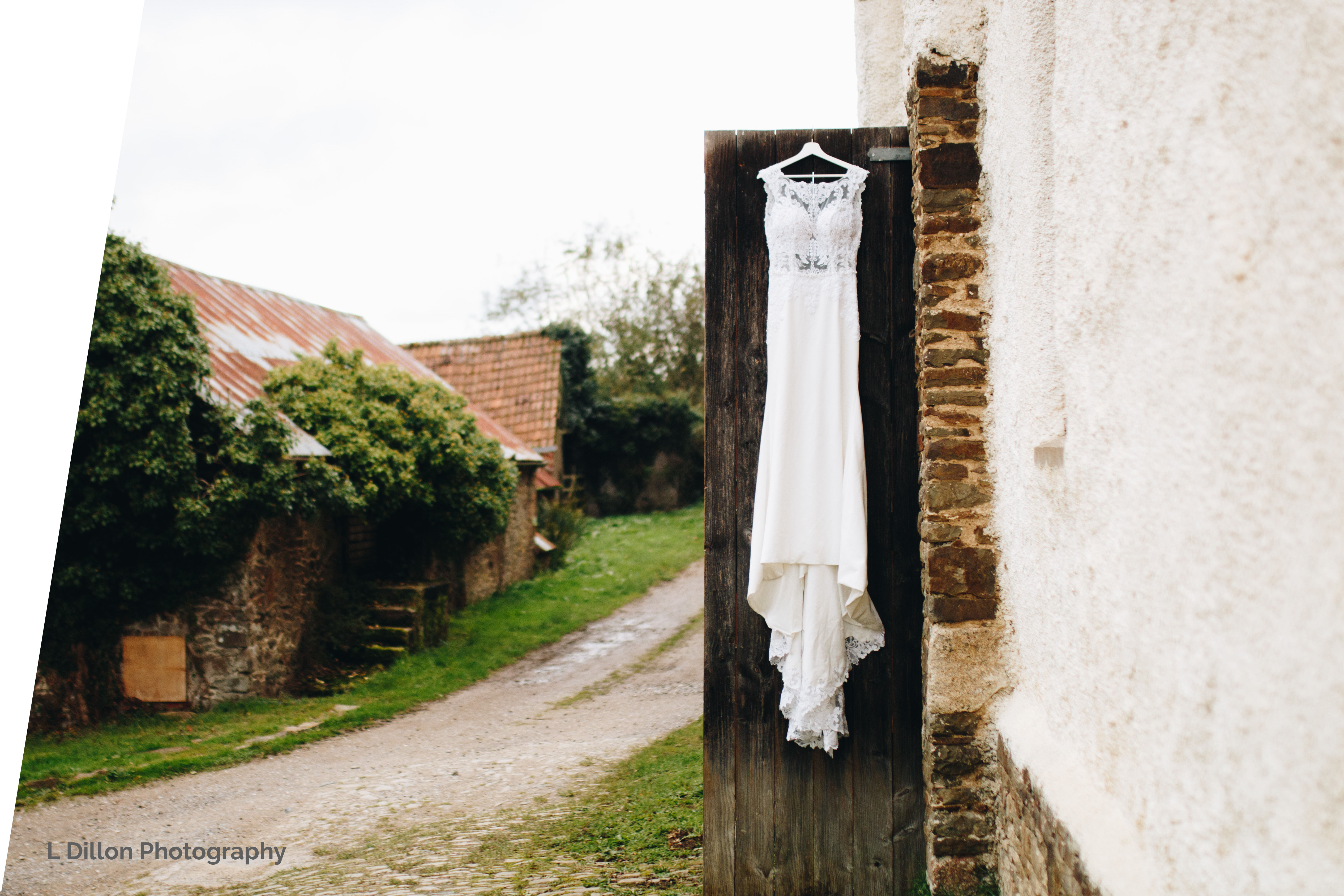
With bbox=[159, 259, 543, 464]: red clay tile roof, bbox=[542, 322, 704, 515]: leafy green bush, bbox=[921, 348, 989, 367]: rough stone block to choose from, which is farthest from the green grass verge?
bbox=[542, 322, 704, 515]: leafy green bush

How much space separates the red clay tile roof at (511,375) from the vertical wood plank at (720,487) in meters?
14.5

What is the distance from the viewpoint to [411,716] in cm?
814

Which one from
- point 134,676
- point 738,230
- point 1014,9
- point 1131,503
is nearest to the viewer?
point 1131,503

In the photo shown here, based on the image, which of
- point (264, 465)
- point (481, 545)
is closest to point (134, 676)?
point (264, 465)

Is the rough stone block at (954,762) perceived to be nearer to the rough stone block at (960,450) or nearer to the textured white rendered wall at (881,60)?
the rough stone block at (960,450)

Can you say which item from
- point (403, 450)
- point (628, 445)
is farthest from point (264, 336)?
point (628, 445)

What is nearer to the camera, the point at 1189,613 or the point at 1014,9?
the point at 1189,613

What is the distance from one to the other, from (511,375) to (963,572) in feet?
56.5

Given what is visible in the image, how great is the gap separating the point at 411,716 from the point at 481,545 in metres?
4.33

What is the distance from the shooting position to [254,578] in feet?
27.1

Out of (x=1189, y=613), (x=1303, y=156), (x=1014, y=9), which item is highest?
(x=1014, y=9)

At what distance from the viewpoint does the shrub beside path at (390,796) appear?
14.6 feet

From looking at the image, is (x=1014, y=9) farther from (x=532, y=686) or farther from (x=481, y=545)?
(x=481, y=545)

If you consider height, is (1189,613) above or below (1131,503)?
below
